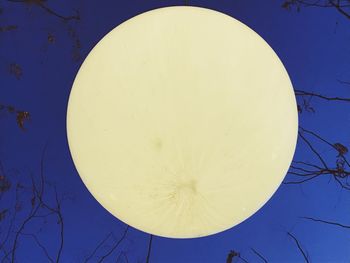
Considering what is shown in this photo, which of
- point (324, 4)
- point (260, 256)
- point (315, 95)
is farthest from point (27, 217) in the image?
point (324, 4)

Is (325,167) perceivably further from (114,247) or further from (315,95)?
(114,247)

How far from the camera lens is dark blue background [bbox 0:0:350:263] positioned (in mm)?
1164

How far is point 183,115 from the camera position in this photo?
507 mm

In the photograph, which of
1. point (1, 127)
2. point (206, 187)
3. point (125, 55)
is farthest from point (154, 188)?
point (1, 127)

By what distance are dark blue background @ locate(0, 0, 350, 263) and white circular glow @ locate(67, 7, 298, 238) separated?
633 millimetres

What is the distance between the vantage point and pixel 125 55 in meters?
0.53

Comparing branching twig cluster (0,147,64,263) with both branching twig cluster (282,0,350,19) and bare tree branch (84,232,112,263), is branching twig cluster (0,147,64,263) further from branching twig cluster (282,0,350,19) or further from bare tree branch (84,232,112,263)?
branching twig cluster (282,0,350,19)

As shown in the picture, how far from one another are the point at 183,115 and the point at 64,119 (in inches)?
30.6

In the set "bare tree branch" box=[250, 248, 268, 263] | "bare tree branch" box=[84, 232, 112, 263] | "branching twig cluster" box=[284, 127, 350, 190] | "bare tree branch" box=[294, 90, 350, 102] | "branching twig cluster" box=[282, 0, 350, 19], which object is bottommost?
"bare tree branch" box=[84, 232, 112, 263]

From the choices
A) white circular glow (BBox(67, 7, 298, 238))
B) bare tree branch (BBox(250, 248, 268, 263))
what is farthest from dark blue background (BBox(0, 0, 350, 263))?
white circular glow (BBox(67, 7, 298, 238))

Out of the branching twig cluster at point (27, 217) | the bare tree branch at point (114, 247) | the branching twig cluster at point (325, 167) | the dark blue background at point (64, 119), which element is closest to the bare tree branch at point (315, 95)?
the dark blue background at point (64, 119)

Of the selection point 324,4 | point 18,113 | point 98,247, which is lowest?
point 98,247

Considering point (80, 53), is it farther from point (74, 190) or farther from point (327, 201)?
point (327, 201)

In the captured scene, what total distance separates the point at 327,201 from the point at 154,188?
85 cm
